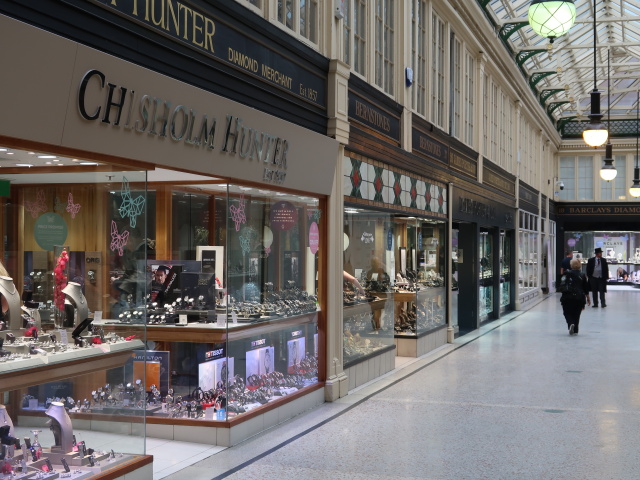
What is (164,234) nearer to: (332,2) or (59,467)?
(59,467)

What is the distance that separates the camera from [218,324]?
6.24 meters


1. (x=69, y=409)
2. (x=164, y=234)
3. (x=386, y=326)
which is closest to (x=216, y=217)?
(x=164, y=234)

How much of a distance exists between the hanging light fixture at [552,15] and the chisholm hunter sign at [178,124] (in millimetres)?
2316

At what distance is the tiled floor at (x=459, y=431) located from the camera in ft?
18.0

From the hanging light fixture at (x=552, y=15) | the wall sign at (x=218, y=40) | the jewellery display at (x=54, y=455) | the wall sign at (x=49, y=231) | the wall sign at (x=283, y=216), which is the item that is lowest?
the jewellery display at (x=54, y=455)

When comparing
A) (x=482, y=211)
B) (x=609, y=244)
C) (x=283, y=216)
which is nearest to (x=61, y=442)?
(x=283, y=216)

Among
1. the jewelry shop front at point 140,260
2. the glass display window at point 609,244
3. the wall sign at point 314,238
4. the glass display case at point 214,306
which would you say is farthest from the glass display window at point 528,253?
the glass display case at point 214,306

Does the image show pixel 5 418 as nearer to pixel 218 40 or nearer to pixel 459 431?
pixel 218 40

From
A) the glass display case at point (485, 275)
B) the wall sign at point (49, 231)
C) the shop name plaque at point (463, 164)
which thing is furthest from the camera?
the glass display case at point (485, 275)

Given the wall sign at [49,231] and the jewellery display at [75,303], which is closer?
the wall sign at [49,231]

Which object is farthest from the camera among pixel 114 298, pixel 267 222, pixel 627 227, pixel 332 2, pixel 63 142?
pixel 627 227

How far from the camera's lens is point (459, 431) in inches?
264

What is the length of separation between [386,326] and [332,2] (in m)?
4.13

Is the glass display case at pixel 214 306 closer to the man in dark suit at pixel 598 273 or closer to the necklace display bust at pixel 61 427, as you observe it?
the necklace display bust at pixel 61 427
